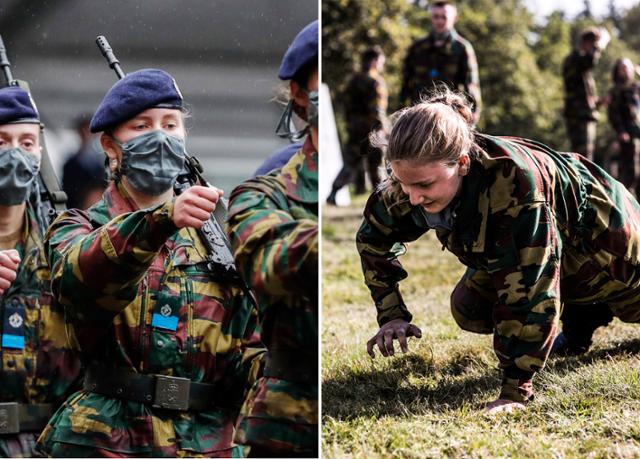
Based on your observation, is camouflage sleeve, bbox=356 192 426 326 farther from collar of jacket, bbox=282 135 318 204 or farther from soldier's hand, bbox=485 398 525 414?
collar of jacket, bbox=282 135 318 204

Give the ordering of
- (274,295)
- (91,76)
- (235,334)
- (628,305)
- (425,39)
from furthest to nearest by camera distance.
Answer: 1. (425,39)
2. (628,305)
3. (91,76)
4. (235,334)
5. (274,295)

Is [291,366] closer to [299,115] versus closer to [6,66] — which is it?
[299,115]

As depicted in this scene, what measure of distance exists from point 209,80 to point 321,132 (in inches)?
20.3

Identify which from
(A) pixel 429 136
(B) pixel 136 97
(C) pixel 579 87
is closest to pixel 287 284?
(A) pixel 429 136

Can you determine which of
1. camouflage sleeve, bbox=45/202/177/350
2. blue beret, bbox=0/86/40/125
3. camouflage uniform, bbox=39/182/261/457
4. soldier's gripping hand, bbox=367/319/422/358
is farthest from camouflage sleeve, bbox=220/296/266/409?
blue beret, bbox=0/86/40/125

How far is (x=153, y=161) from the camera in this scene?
326 centimetres

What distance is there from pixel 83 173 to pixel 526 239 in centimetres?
158

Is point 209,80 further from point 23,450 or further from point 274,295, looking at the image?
point 23,450

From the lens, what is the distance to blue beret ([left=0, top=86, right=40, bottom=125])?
351 centimetres

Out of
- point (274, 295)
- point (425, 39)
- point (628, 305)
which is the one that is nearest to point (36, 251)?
point (274, 295)

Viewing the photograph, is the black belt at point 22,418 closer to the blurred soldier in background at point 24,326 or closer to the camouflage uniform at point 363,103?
the blurred soldier in background at point 24,326

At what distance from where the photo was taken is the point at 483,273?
4.24 meters

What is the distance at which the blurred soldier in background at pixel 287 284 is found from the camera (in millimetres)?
2994

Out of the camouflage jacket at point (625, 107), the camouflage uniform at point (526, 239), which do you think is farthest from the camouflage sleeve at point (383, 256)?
the camouflage jacket at point (625, 107)
